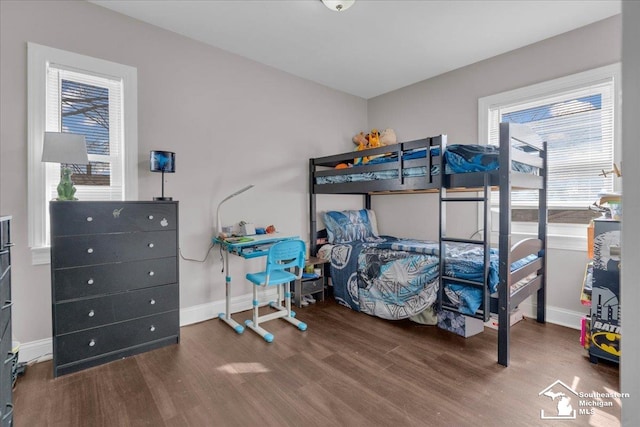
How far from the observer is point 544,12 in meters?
2.53

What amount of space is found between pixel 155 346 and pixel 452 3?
3.54 meters

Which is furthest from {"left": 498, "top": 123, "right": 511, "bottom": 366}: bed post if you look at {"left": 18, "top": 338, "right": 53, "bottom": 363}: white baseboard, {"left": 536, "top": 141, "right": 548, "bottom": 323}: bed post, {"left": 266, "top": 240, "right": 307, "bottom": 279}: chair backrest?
{"left": 18, "top": 338, "right": 53, "bottom": 363}: white baseboard

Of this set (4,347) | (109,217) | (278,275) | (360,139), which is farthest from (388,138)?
(4,347)

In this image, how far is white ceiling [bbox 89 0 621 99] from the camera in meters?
2.47

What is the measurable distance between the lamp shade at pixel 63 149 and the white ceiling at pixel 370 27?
122cm

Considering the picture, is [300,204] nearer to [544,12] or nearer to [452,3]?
[452,3]

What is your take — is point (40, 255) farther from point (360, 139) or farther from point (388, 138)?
point (388, 138)

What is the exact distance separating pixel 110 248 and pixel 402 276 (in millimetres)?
2367

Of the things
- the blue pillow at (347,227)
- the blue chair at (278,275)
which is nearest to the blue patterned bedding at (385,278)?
the blue pillow at (347,227)

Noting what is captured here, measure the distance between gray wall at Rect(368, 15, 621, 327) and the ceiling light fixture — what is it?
1812 millimetres

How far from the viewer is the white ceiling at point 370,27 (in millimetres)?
2467

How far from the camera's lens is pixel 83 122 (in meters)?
2.48

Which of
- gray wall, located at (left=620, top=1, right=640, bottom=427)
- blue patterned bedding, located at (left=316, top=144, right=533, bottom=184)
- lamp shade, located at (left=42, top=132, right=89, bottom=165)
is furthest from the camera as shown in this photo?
blue patterned bedding, located at (left=316, top=144, right=533, bottom=184)

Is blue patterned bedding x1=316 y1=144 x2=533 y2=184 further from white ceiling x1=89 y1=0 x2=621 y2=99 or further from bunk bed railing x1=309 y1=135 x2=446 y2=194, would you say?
white ceiling x1=89 y1=0 x2=621 y2=99
